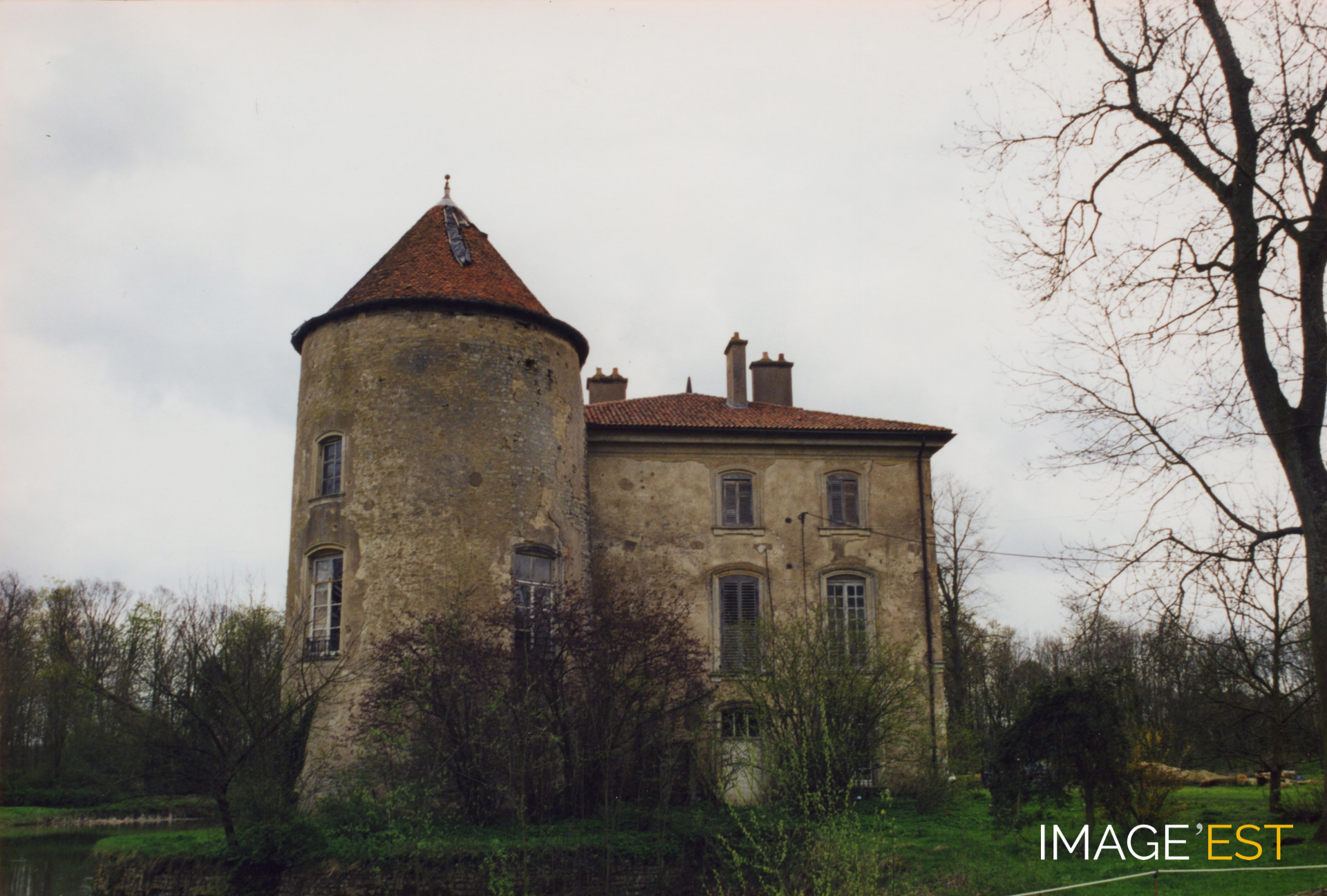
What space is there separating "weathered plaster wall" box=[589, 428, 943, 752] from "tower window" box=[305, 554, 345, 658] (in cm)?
536

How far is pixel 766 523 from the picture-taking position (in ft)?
68.7

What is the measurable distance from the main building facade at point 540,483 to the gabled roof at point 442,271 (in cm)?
6

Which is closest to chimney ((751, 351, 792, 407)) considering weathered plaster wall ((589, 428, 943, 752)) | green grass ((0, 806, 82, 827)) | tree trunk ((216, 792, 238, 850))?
weathered plaster wall ((589, 428, 943, 752))

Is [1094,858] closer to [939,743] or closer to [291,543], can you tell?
[939,743]

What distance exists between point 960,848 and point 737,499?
917 centimetres

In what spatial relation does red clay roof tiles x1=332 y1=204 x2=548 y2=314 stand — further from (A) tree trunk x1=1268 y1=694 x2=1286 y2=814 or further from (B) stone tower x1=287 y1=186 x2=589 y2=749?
(A) tree trunk x1=1268 y1=694 x2=1286 y2=814

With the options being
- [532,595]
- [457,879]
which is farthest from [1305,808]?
[532,595]

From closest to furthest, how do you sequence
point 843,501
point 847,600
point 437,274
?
point 437,274, point 847,600, point 843,501

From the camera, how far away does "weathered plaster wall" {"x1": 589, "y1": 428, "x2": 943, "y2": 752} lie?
20.5m

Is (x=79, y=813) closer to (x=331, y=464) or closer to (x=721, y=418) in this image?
(x=331, y=464)

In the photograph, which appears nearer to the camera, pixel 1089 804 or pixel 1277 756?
pixel 1089 804

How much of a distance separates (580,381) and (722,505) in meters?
4.05

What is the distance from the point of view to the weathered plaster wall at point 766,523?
2050 centimetres

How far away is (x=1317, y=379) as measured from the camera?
9.66 metres
